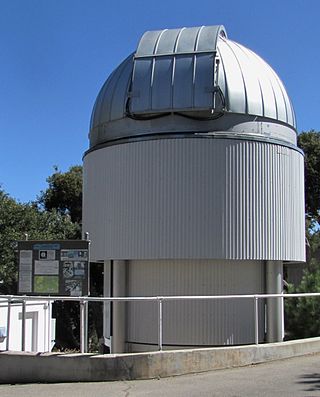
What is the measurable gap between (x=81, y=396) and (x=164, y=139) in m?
6.12

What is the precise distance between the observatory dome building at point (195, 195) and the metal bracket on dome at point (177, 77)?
0.08 ft

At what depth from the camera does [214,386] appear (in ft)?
28.4

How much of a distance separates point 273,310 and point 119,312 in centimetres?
339

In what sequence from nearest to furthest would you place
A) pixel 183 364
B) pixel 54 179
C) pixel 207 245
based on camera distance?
pixel 183 364, pixel 207 245, pixel 54 179

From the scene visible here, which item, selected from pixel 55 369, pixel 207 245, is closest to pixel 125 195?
pixel 207 245

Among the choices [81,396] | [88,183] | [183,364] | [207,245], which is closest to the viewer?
[81,396]

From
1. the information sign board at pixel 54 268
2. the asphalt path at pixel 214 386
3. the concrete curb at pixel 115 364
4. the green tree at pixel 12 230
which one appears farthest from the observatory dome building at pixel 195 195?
the green tree at pixel 12 230

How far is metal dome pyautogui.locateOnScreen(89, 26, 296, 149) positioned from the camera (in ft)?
42.4

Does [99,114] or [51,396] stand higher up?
[99,114]

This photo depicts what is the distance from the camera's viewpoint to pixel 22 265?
11.2 meters

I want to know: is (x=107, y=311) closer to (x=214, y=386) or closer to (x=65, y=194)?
(x=214, y=386)

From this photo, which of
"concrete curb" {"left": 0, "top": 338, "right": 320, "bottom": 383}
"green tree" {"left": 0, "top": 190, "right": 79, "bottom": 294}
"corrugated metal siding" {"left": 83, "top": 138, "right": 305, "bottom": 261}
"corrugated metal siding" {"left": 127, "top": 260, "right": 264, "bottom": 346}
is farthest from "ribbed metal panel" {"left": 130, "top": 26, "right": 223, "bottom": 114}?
"green tree" {"left": 0, "top": 190, "right": 79, "bottom": 294}

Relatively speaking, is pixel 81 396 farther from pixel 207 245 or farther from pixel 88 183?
pixel 88 183

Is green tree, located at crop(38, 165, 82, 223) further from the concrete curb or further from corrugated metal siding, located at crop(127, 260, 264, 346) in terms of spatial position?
the concrete curb
